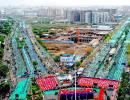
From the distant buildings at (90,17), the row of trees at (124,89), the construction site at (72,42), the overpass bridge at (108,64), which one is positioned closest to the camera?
the row of trees at (124,89)

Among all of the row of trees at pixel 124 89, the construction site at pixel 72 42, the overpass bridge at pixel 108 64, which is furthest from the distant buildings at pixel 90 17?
the row of trees at pixel 124 89

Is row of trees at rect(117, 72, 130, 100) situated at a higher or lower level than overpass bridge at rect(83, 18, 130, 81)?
higher

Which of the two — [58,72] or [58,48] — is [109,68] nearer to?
[58,72]

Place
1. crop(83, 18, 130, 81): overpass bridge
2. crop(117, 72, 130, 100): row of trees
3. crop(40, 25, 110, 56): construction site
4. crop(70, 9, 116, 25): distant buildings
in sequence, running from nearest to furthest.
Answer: crop(117, 72, 130, 100): row of trees → crop(83, 18, 130, 81): overpass bridge → crop(40, 25, 110, 56): construction site → crop(70, 9, 116, 25): distant buildings

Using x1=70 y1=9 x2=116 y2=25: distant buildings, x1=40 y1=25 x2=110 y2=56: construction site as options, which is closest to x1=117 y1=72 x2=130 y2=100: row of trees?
x1=40 y1=25 x2=110 y2=56: construction site

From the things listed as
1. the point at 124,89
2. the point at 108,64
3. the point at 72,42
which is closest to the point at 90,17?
the point at 72,42

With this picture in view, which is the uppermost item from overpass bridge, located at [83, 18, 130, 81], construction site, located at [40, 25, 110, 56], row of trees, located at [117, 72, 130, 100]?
row of trees, located at [117, 72, 130, 100]

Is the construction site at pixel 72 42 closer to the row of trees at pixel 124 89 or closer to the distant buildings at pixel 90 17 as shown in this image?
the row of trees at pixel 124 89

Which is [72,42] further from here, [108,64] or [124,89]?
[124,89]

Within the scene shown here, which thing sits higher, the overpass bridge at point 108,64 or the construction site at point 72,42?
the overpass bridge at point 108,64

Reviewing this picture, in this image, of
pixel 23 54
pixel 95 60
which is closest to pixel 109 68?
pixel 95 60

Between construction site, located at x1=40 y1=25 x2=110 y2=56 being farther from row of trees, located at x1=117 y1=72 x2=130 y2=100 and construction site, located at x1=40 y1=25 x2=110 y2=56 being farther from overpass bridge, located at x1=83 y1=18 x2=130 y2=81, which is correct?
row of trees, located at x1=117 y1=72 x2=130 y2=100
